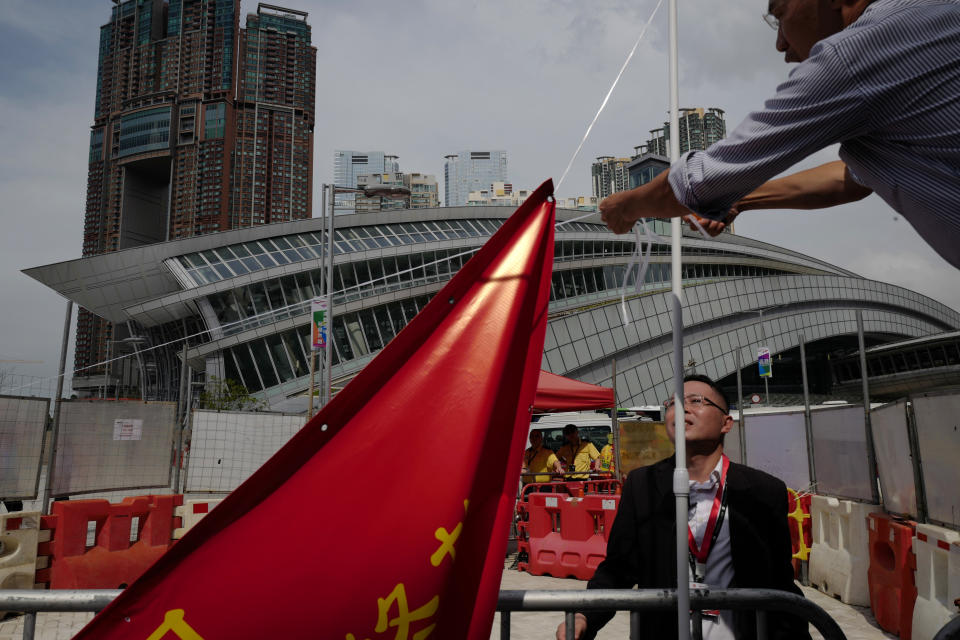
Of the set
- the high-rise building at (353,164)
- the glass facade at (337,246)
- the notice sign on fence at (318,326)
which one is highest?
the high-rise building at (353,164)

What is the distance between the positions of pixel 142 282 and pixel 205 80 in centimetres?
7644

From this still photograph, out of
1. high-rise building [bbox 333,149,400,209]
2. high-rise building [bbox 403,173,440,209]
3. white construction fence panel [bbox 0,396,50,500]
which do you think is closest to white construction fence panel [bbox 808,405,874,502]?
white construction fence panel [bbox 0,396,50,500]

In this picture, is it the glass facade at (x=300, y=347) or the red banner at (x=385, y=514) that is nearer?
the red banner at (x=385, y=514)

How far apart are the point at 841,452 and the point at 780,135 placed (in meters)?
8.62

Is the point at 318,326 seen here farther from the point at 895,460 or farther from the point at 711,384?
the point at 711,384

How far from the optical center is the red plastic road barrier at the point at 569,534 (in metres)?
9.45

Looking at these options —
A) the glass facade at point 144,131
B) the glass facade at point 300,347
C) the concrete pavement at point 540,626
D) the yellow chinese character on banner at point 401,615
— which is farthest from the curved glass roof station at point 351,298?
the glass facade at point 144,131

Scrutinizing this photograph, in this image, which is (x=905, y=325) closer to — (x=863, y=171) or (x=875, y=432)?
(x=875, y=432)

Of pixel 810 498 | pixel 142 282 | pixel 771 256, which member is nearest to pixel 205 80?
pixel 142 282

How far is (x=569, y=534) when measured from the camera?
9.73 m

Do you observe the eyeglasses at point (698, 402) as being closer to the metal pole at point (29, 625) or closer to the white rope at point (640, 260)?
the white rope at point (640, 260)

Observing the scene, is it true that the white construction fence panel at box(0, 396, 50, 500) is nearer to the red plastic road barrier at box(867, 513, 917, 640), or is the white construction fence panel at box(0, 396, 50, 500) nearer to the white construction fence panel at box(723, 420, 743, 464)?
the red plastic road barrier at box(867, 513, 917, 640)

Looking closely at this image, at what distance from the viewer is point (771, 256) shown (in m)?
77.8

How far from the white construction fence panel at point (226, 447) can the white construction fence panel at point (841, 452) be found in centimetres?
963
